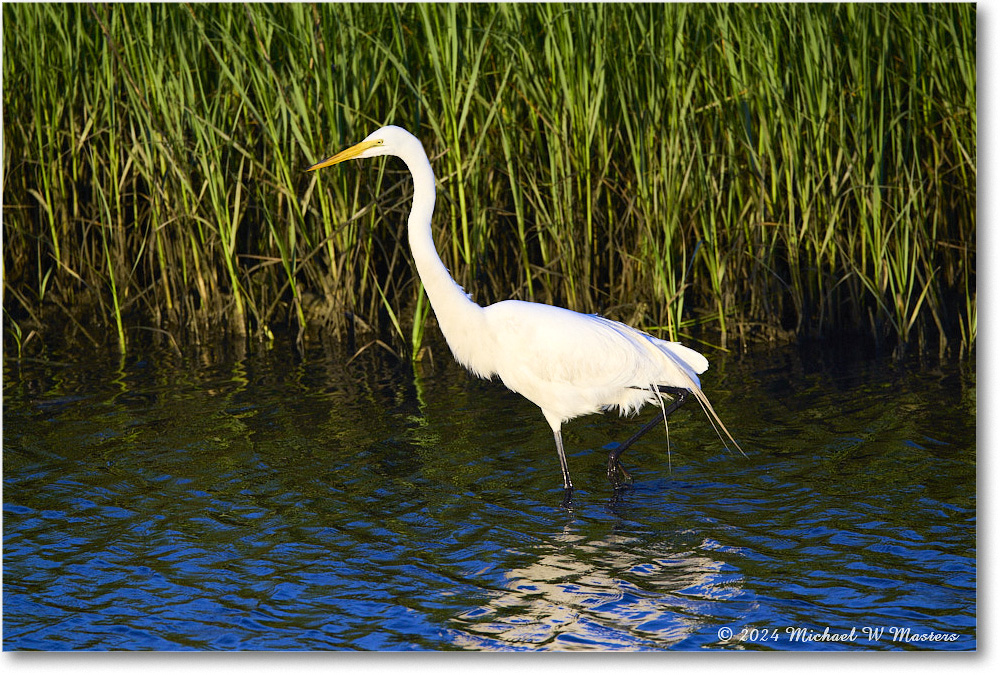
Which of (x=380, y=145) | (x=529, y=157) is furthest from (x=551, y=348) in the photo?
(x=529, y=157)

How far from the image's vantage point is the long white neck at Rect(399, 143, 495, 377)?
3553 millimetres

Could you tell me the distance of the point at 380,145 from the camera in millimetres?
3594

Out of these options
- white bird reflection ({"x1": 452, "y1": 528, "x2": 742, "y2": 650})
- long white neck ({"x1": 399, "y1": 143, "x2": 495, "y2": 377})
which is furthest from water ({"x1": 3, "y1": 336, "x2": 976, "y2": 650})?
long white neck ({"x1": 399, "y1": 143, "x2": 495, "y2": 377})

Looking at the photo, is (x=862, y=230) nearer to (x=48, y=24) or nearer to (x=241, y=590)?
(x=241, y=590)

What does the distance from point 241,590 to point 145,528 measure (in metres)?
0.58

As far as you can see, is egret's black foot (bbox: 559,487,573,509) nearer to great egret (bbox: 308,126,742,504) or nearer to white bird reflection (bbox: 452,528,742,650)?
great egret (bbox: 308,126,742,504)

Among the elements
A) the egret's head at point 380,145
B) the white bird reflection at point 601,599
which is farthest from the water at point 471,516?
the egret's head at point 380,145

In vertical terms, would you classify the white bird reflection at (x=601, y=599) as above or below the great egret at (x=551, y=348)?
below

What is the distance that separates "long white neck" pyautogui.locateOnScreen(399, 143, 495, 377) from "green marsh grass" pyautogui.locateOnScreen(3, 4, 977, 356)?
1.00m

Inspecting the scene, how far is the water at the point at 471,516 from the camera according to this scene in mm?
2680

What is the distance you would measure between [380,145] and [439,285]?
52 cm

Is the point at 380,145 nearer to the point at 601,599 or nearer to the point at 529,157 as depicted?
the point at 529,157

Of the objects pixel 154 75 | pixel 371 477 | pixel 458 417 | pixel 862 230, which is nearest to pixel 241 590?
pixel 371 477

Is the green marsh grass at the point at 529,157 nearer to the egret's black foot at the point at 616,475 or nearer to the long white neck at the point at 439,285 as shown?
the long white neck at the point at 439,285
